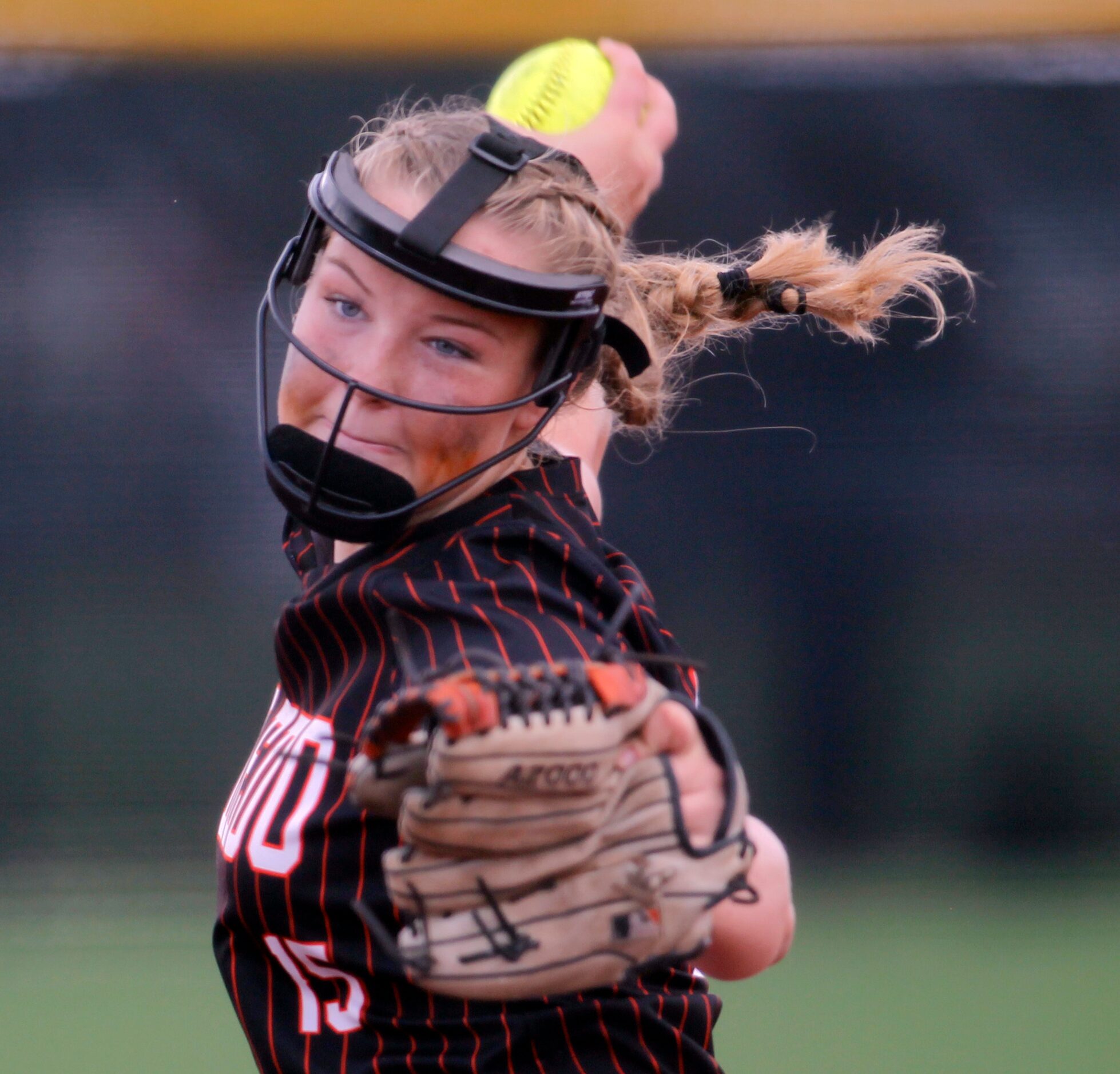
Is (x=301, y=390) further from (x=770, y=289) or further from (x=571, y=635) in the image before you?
(x=770, y=289)

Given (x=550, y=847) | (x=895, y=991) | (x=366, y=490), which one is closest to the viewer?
(x=550, y=847)

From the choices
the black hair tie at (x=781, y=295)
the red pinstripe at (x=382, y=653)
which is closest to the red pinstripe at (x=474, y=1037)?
the red pinstripe at (x=382, y=653)

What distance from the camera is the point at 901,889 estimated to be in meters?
3.07

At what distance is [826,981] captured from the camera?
2.94 meters

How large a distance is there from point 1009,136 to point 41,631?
8.38 feet

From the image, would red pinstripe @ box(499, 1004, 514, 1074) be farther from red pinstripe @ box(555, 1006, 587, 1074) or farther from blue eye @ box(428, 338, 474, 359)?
blue eye @ box(428, 338, 474, 359)

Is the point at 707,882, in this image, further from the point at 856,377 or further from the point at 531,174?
the point at 856,377

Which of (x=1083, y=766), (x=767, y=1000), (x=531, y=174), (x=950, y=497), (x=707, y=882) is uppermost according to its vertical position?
(x=531, y=174)

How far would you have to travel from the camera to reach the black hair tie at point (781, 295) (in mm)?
1497

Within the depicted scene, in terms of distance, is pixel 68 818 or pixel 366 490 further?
pixel 68 818

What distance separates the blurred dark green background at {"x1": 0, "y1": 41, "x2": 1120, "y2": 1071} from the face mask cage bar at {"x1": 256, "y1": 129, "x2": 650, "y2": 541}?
190 centimetres

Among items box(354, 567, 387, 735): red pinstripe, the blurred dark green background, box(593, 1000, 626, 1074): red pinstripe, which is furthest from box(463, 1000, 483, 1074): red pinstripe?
the blurred dark green background

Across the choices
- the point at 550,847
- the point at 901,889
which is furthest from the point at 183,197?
the point at 550,847

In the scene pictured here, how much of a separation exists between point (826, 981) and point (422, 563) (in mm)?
2212
